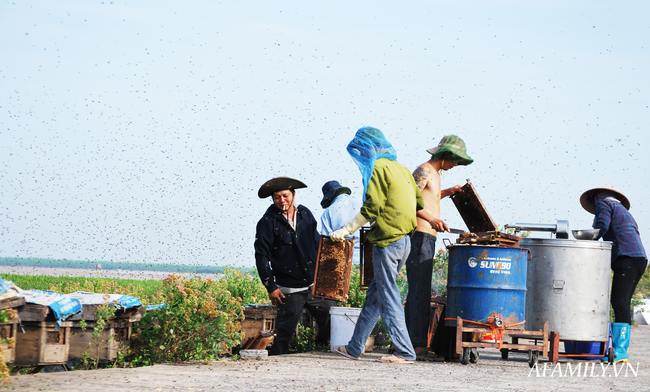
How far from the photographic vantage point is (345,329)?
343 inches

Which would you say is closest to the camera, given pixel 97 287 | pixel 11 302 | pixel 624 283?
pixel 11 302

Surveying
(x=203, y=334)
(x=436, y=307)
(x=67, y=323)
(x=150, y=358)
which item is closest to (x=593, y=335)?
(x=436, y=307)

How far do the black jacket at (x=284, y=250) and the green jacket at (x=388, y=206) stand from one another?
1.15 meters

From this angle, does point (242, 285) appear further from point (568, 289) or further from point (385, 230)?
point (568, 289)

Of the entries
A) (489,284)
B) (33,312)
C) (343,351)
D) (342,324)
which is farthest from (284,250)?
(33,312)

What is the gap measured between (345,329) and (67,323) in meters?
3.45

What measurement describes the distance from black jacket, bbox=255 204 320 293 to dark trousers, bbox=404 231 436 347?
1217mm

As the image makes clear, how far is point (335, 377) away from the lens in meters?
6.55

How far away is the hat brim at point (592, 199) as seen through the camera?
955 cm

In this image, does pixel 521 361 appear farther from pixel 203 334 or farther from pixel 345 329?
pixel 203 334

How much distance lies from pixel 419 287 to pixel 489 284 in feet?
2.73

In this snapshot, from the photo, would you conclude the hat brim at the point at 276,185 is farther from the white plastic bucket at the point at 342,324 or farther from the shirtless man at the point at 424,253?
the white plastic bucket at the point at 342,324

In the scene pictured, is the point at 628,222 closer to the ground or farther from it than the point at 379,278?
farther from it

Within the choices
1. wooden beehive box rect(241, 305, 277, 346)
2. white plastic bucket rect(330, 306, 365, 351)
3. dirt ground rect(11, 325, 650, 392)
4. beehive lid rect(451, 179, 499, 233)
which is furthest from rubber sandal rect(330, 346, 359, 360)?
beehive lid rect(451, 179, 499, 233)
